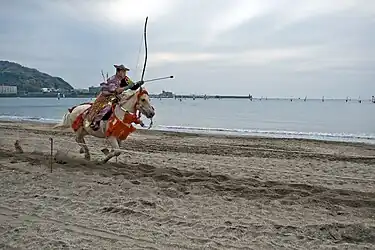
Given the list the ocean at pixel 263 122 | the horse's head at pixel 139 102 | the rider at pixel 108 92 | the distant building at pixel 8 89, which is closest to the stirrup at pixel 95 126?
the rider at pixel 108 92

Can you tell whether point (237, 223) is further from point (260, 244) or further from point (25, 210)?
point (25, 210)

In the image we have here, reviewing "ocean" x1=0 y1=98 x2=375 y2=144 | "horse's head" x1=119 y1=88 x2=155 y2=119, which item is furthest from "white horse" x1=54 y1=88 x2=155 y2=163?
"ocean" x1=0 y1=98 x2=375 y2=144

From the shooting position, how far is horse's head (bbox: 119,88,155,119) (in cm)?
925

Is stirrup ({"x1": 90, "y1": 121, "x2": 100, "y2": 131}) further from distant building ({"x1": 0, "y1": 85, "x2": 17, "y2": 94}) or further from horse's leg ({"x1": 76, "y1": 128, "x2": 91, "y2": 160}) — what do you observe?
distant building ({"x1": 0, "y1": 85, "x2": 17, "y2": 94})

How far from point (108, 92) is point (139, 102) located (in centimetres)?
90

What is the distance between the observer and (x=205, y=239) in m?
4.84

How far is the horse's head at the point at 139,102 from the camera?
925 cm

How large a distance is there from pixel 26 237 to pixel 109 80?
5.52 metres

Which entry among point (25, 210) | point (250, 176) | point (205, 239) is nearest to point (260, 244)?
point (205, 239)

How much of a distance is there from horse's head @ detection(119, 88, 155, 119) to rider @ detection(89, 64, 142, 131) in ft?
1.12

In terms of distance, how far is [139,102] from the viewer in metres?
9.29

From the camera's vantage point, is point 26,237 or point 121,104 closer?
point 26,237

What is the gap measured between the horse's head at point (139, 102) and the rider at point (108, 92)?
0.34 meters

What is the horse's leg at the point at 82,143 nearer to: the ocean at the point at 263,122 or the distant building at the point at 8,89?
the ocean at the point at 263,122
